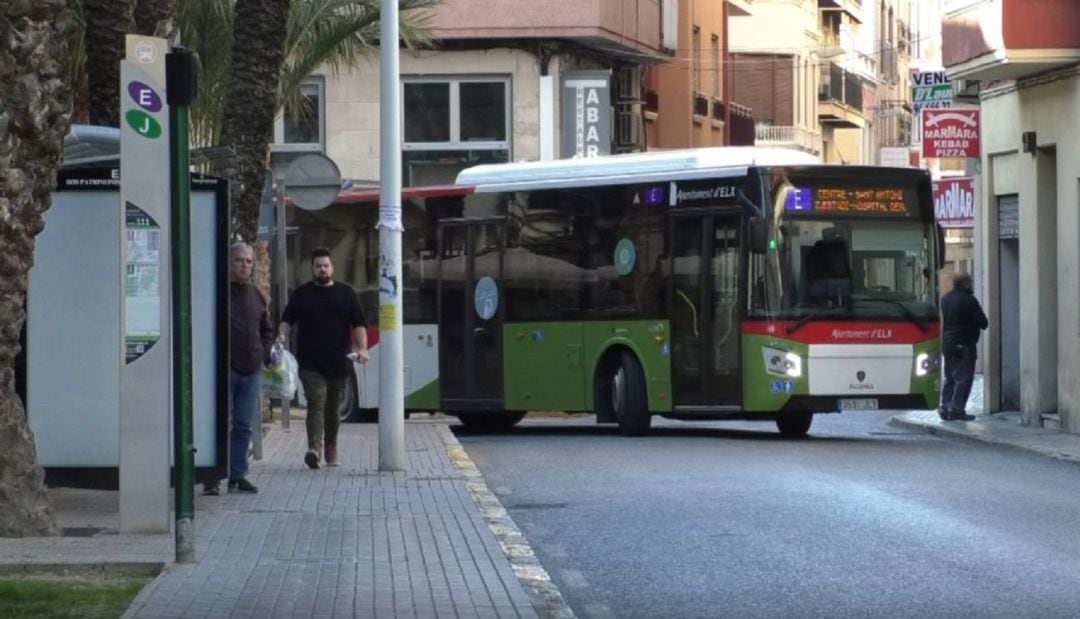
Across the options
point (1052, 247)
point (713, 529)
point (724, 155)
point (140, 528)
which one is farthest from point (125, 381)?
point (1052, 247)

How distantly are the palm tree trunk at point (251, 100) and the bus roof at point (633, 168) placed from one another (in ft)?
12.0

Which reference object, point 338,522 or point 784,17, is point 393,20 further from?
point 784,17

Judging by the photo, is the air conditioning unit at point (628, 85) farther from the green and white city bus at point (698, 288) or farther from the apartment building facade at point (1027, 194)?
the green and white city bus at point (698, 288)

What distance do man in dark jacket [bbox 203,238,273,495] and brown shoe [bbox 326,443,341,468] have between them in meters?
2.38

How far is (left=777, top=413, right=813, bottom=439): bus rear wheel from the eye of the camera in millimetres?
25172

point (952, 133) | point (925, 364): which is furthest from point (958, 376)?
point (925, 364)

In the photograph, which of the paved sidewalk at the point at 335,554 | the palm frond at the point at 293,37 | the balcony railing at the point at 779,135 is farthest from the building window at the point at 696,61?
the paved sidewalk at the point at 335,554

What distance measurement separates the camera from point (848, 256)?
23.8 m

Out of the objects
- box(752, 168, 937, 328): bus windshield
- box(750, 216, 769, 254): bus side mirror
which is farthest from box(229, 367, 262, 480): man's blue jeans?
box(752, 168, 937, 328): bus windshield

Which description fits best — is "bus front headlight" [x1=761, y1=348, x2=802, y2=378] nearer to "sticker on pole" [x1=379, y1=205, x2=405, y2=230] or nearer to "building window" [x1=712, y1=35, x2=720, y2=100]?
"sticker on pole" [x1=379, y1=205, x2=405, y2=230]

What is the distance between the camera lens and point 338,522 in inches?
565

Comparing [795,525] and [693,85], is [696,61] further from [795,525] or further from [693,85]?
[795,525]

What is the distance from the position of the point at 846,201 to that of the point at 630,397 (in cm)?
322

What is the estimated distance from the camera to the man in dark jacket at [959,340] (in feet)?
91.7
